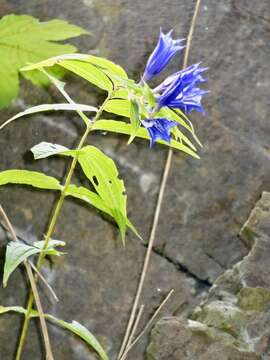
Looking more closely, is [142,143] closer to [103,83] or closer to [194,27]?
[194,27]

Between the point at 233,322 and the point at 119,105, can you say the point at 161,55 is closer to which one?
the point at 119,105

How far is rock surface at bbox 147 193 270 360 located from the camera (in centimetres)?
112

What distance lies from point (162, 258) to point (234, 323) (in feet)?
0.73

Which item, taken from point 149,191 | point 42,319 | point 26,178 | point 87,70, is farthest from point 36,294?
point 87,70

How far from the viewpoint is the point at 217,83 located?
1370 millimetres

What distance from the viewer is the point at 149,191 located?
1.31m

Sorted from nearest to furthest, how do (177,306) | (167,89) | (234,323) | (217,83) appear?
(167,89), (234,323), (177,306), (217,83)

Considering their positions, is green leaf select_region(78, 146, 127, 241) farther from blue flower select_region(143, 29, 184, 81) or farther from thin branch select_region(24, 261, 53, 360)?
thin branch select_region(24, 261, 53, 360)

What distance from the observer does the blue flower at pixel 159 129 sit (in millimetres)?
804

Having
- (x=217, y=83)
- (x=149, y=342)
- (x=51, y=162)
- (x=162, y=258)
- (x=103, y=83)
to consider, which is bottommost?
(x=149, y=342)

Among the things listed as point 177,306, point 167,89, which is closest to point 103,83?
point 167,89

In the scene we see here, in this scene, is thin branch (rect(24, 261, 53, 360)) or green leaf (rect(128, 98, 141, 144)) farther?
thin branch (rect(24, 261, 53, 360))

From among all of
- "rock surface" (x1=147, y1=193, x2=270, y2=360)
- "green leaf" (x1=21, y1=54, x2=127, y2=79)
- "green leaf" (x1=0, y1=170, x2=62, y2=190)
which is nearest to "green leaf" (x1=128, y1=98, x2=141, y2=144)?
"green leaf" (x1=21, y1=54, x2=127, y2=79)

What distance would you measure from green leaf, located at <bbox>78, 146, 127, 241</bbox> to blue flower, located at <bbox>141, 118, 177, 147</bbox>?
0.11 m
